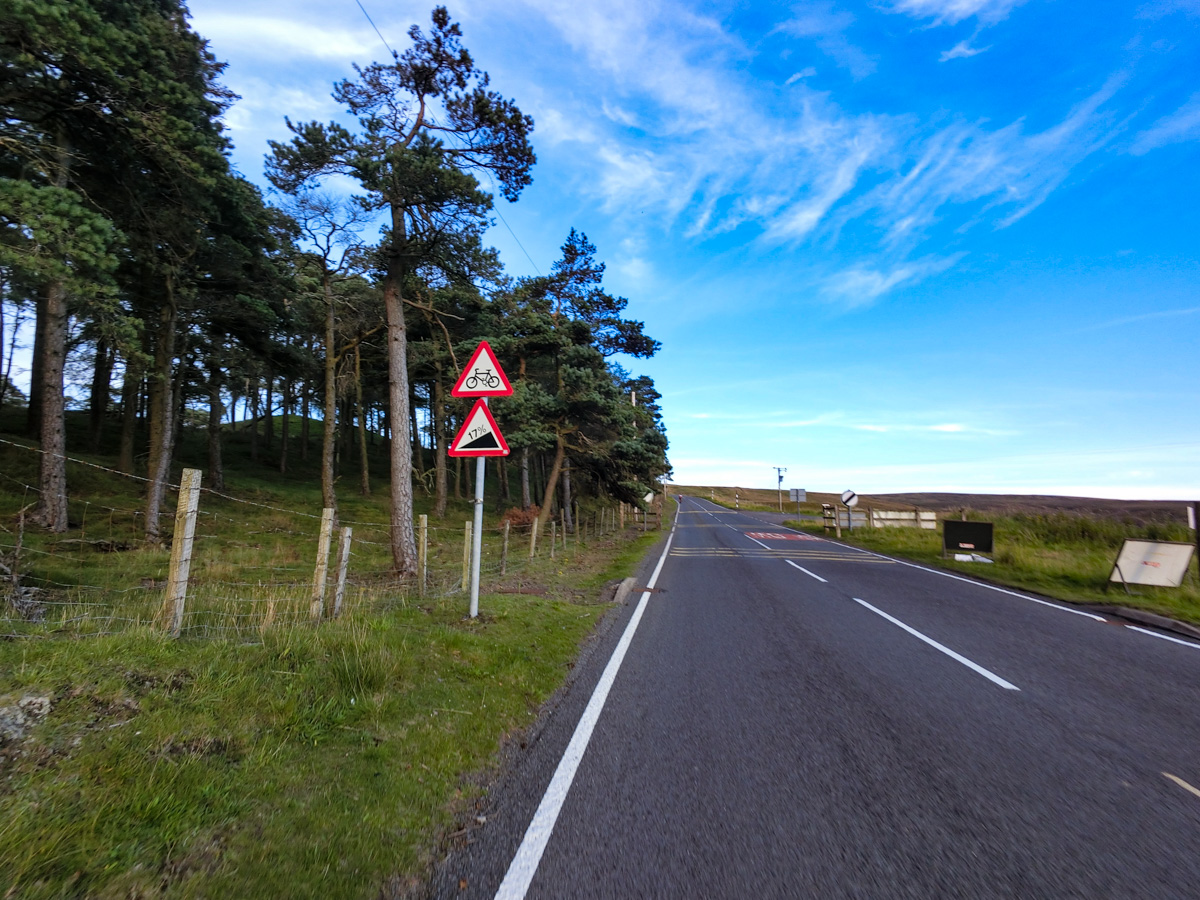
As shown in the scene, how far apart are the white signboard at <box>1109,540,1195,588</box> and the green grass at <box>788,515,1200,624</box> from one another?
0.60 ft

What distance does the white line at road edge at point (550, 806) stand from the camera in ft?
8.06

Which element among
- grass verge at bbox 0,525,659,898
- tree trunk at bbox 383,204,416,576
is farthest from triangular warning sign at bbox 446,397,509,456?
tree trunk at bbox 383,204,416,576

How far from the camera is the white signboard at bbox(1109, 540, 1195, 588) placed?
34.2 feet

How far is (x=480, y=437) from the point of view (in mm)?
7000

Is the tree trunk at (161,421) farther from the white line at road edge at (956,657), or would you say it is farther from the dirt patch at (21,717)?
the white line at road edge at (956,657)

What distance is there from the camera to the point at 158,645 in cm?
435

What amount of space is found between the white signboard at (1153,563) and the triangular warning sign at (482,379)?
1289 centimetres

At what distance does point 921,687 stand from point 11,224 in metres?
15.0

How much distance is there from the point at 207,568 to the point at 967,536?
67.0ft

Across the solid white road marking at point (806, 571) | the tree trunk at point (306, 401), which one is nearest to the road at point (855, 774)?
the solid white road marking at point (806, 571)

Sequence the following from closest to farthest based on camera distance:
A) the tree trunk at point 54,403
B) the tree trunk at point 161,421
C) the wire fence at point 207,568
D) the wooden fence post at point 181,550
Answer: the wooden fence post at point 181,550 < the wire fence at point 207,568 < the tree trunk at point 54,403 < the tree trunk at point 161,421

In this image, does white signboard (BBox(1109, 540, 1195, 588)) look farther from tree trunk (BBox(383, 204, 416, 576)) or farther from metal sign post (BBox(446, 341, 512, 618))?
tree trunk (BBox(383, 204, 416, 576))

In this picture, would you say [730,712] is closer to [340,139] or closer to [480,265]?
[480,265]

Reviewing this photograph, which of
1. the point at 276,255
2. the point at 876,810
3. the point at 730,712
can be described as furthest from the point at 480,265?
the point at 876,810
